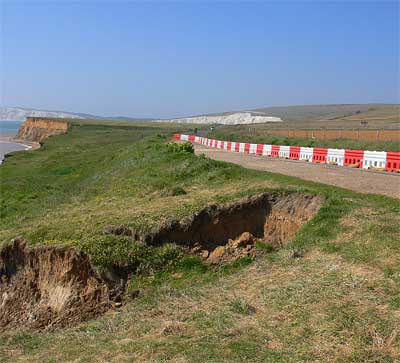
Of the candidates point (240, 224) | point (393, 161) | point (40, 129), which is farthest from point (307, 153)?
point (40, 129)

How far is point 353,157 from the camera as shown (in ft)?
85.3

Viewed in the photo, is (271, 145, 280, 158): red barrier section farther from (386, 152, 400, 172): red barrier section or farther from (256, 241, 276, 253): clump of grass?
(256, 241, 276, 253): clump of grass

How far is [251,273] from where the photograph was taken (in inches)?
397

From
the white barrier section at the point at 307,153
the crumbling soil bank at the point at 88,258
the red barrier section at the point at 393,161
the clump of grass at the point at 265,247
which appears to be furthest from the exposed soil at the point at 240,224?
the white barrier section at the point at 307,153

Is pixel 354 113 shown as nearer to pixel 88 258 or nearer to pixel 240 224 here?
pixel 240 224

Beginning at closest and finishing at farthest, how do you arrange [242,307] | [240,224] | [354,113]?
[242,307], [240,224], [354,113]

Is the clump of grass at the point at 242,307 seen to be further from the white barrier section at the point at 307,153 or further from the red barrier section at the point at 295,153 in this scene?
the red barrier section at the point at 295,153

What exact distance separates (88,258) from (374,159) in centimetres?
1625

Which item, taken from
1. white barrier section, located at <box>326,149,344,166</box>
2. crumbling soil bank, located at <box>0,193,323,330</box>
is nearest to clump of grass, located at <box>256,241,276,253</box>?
crumbling soil bank, located at <box>0,193,323,330</box>

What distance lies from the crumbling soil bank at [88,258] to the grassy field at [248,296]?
0.31m

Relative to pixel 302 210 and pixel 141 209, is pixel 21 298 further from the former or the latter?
pixel 302 210

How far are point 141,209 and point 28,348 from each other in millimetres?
5621

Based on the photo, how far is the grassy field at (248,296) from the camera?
713cm

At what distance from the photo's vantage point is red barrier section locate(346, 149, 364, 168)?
2535 centimetres
